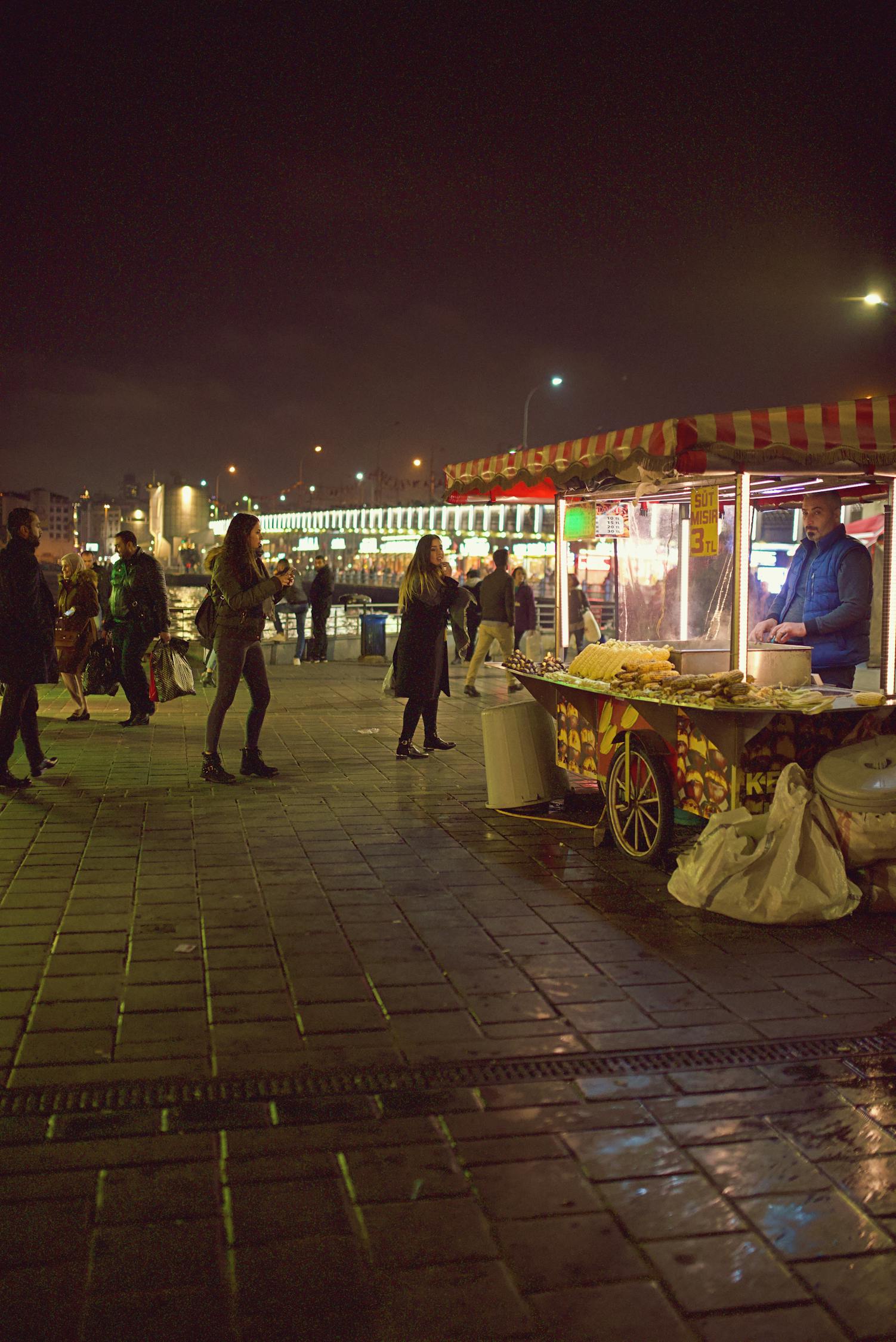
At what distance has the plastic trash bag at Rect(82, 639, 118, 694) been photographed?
12156 millimetres

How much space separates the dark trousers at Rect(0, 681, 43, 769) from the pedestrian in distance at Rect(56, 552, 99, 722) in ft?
12.1

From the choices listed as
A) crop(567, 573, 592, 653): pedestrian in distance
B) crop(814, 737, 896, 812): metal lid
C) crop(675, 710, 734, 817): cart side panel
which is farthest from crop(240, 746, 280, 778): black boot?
crop(567, 573, 592, 653): pedestrian in distance

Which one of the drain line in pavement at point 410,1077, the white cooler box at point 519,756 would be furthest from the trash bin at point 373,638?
the drain line in pavement at point 410,1077

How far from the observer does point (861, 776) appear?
554 cm

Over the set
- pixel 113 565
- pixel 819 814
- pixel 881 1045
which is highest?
pixel 113 565

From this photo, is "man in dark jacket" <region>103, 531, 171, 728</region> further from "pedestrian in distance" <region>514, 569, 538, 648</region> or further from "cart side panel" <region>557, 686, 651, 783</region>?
"pedestrian in distance" <region>514, 569, 538, 648</region>

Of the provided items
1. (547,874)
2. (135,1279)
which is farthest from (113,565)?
(135,1279)

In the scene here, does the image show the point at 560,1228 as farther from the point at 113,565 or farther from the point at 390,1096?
the point at 113,565

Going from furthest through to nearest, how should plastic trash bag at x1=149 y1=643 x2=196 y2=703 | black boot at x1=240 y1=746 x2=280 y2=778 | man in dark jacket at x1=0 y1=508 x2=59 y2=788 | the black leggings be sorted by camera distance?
plastic trash bag at x1=149 y1=643 x2=196 y2=703, black boot at x1=240 y1=746 x2=280 y2=778, the black leggings, man in dark jacket at x1=0 y1=508 x2=59 y2=788

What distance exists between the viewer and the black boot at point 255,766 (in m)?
9.20

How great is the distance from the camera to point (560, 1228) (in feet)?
9.48

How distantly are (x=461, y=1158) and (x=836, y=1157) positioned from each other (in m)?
1.10

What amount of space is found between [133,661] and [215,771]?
3596mm

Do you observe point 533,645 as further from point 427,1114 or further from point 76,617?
point 427,1114
